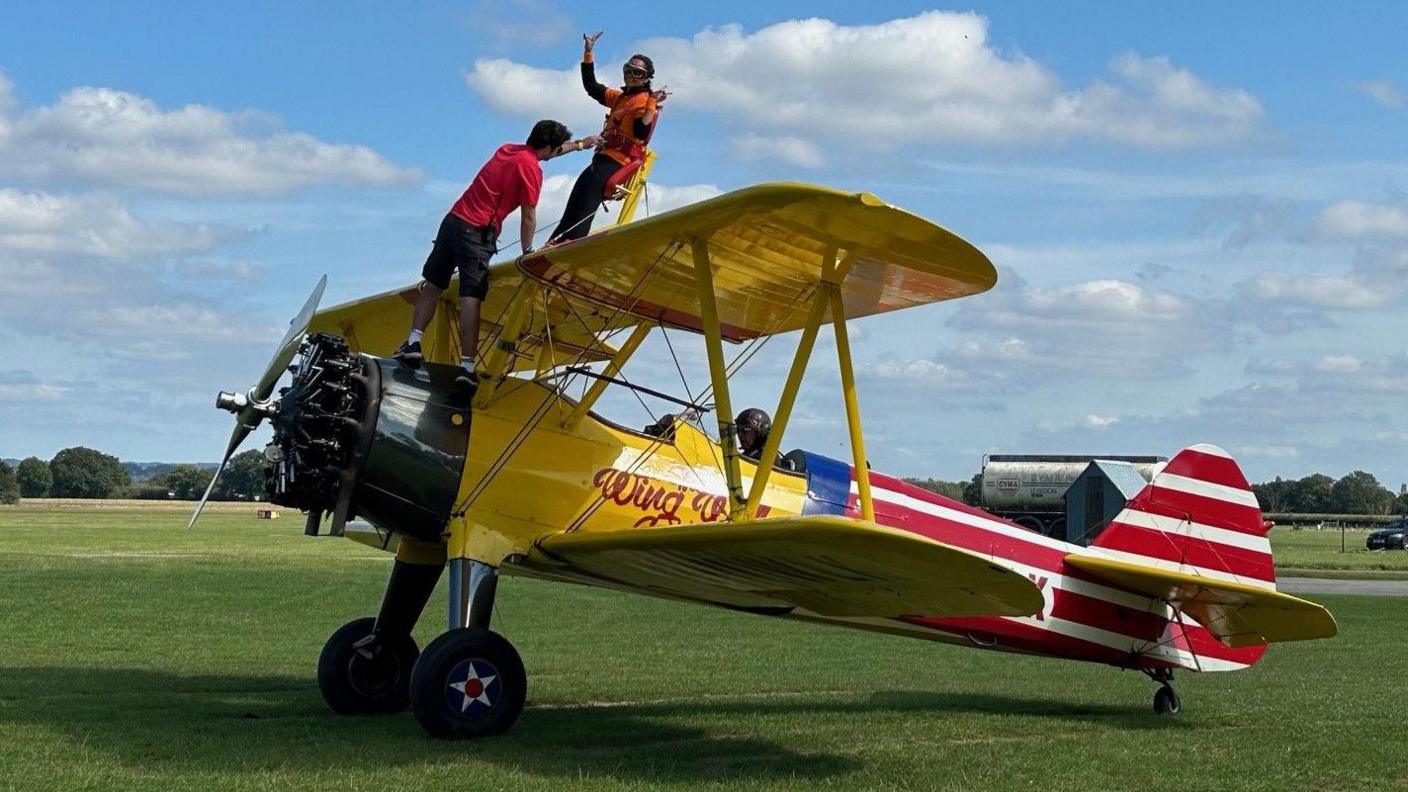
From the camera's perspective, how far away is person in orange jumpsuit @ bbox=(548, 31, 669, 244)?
31.8ft

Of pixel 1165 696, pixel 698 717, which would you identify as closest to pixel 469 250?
pixel 698 717

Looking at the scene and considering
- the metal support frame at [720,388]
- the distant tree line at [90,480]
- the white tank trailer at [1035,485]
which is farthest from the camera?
the distant tree line at [90,480]

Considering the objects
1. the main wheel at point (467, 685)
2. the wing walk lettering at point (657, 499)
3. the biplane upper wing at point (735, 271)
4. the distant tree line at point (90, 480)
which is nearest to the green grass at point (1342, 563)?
the biplane upper wing at point (735, 271)

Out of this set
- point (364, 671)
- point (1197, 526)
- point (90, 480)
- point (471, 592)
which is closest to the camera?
point (471, 592)

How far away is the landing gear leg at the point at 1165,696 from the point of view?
10203mm

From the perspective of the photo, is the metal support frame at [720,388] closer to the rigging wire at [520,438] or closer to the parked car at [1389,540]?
the rigging wire at [520,438]

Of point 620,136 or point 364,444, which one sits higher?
point 620,136

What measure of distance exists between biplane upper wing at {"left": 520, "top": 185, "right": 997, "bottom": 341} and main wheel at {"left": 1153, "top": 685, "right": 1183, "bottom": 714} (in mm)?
3468

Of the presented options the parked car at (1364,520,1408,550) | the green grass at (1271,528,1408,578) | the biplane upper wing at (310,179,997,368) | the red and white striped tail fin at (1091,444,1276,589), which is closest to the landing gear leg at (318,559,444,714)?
the biplane upper wing at (310,179,997,368)

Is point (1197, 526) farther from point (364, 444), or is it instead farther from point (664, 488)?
point (364, 444)

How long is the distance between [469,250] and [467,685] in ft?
8.64

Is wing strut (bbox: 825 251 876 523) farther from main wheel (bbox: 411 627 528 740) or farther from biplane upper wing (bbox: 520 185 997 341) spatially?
main wheel (bbox: 411 627 528 740)

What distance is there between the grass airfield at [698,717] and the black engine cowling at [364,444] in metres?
1.35

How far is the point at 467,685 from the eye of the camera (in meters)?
7.89
